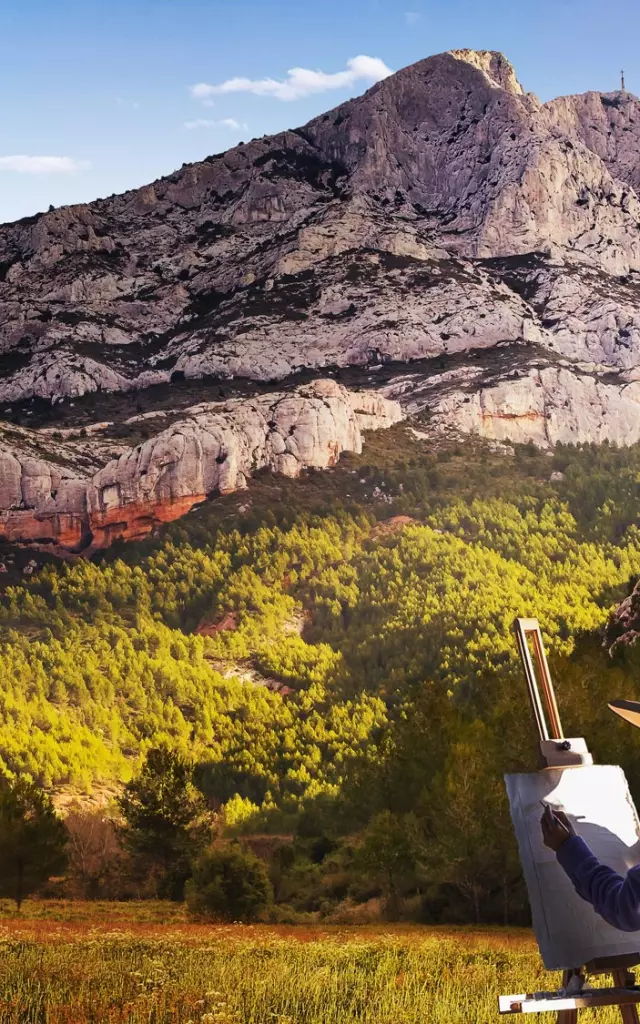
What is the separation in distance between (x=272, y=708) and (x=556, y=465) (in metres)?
46.8

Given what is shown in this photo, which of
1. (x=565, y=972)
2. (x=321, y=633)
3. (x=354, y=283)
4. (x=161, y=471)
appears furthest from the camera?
(x=354, y=283)

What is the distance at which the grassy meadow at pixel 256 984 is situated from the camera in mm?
8453

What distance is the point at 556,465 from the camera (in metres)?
112

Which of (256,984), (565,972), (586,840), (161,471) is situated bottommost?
(256,984)

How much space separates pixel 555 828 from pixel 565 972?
0.65 metres

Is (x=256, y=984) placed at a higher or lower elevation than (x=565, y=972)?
lower

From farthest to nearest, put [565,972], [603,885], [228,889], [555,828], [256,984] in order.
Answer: [228,889]
[256,984]
[565,972]
[555,828]
[603,885]

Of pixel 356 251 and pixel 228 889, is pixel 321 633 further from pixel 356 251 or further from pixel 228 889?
pixel 356 251

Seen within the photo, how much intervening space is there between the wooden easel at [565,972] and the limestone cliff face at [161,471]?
342 ft

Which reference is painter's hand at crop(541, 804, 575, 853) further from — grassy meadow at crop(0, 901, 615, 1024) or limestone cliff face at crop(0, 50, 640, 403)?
limestone cliff face at crop(0, 50, 640, 403)

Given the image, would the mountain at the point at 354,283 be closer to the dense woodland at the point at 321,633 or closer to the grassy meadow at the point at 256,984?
the dense woodland at the point at 321,633

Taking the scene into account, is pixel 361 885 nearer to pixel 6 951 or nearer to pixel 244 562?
pixel 6 951

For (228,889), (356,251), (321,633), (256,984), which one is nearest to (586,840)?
(256,984)

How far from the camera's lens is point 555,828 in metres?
3.94
